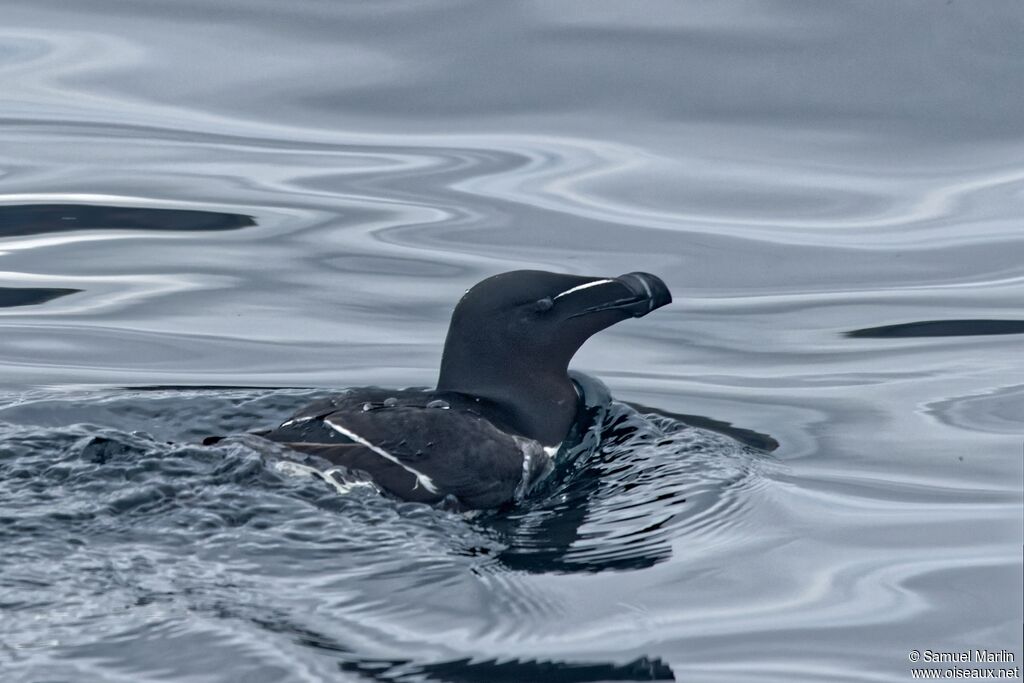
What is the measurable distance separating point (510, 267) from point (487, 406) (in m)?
2.93

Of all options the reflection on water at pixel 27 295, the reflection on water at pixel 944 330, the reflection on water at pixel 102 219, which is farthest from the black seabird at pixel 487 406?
the reflection on water at pixel 102 219

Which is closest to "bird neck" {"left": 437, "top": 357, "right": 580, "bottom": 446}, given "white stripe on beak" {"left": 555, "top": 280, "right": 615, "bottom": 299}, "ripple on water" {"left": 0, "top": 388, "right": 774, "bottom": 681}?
"ripple on water" {"left": 0, "top": 388, "right": 774, "bottom": 681}

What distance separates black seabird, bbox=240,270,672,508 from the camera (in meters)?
5.96

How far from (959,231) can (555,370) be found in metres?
4.29

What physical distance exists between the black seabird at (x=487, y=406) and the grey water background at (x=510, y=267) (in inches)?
7.2

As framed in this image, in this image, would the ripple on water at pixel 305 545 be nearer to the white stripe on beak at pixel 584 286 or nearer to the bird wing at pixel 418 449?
the bird wing at pixel 418 449

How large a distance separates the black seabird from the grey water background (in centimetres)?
18

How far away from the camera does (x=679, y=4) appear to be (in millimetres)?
12531

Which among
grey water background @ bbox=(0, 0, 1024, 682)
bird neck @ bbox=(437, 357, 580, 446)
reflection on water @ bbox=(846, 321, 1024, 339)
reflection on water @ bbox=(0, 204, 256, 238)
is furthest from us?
reflection on water @ bbox=(0, 204, 256, 238)

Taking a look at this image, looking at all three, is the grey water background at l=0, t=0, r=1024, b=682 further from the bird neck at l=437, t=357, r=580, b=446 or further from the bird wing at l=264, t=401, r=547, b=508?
the bird neck at l=437, t=357, r=580, b=446

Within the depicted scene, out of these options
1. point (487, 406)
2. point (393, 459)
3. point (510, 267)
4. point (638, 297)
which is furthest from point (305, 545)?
point (510, 267)

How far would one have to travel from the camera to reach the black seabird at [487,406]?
5961 mm

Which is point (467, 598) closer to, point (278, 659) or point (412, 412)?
point (278, 659)

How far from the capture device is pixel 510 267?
9.52 metres
